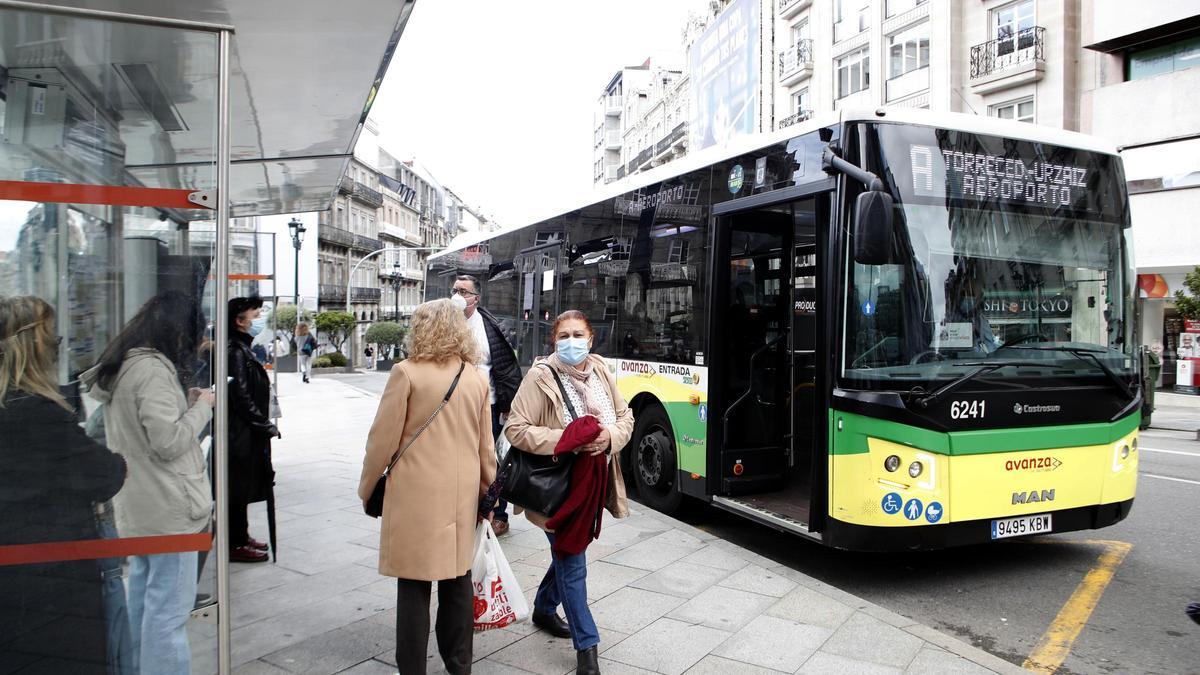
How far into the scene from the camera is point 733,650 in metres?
4.12

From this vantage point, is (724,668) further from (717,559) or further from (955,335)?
(955,335)

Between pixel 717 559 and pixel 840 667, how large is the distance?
1.78m

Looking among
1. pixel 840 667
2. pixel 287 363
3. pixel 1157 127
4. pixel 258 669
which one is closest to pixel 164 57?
pixel 258 669

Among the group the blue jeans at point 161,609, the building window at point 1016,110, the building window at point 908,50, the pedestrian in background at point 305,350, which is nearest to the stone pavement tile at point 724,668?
the blue jeans at point 161,609

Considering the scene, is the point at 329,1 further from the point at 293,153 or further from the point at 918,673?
the point at 918,673

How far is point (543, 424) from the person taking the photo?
3926 mm

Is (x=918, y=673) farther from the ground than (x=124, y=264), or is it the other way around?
(x=124, y=264)

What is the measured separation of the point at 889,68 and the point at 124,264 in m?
34.7

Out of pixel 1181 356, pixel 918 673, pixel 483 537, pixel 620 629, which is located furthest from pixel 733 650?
pixel 1181 356

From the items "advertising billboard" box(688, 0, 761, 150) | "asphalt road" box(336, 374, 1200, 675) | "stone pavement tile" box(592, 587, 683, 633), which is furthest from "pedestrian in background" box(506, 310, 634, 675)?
"advertising billboard" box(688, 0, 761, 150)

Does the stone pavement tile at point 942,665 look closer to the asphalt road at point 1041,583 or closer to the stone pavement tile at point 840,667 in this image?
the stone pavement tile at point 840,667

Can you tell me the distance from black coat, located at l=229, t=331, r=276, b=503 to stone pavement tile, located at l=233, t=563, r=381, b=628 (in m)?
0.62

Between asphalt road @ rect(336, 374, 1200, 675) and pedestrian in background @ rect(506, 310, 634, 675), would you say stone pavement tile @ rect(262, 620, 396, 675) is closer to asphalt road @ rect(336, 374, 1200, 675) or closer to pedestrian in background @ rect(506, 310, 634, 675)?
pedestrian in background @ rect(506, 310, 634, 675)

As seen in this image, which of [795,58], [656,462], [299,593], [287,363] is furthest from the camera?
[795,58]
